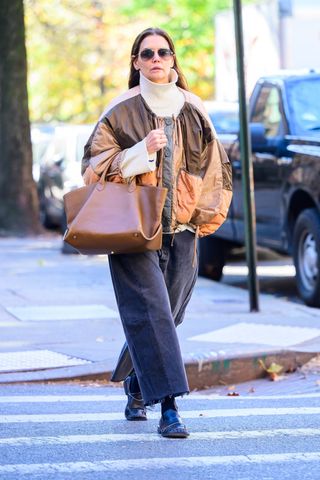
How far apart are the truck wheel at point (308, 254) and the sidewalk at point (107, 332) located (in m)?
0.24

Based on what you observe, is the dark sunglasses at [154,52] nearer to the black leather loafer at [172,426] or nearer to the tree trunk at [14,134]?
the black leather loafer at [172,426]

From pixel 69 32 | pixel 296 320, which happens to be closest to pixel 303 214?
pixel 296 320

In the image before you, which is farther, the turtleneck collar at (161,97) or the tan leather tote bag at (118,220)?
the turtleneck collar at (161,97)

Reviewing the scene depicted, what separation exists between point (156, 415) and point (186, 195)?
4.17 feet

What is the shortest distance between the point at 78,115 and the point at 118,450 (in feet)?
154

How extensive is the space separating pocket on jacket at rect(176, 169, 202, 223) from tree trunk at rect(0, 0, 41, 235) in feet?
47.0

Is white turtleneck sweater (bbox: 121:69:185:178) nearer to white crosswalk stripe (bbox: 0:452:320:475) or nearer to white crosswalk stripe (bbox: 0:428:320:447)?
white crosswalk stripe (bbox: 0:428:320:447)

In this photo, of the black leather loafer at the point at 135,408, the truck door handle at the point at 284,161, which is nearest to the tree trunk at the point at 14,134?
the truck door handle at the point at 284,161

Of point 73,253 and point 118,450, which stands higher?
point 118,450

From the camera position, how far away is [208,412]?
6.85 meters

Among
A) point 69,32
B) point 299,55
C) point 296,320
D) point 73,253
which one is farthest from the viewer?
point 69,32

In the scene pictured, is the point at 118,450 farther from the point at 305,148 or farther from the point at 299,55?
the point at 299,55

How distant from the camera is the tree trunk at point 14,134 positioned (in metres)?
20.3

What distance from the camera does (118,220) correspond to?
5918mm
